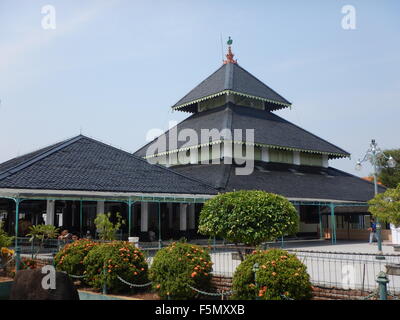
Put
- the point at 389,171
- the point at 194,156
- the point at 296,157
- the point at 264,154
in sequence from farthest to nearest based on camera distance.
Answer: the point at 389,171 < the point at 296,157 < the point at 194,156 < the point at 264,154

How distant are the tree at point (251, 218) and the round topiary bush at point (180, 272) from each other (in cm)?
449

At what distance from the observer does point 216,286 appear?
39.1ft

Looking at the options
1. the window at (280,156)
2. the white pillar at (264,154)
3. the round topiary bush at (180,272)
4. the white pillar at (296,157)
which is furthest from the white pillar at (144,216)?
the round topiary bush at (180,272)

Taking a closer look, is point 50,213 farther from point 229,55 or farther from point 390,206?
point 229,55

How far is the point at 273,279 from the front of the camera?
9.55 m

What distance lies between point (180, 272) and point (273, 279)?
2.47m

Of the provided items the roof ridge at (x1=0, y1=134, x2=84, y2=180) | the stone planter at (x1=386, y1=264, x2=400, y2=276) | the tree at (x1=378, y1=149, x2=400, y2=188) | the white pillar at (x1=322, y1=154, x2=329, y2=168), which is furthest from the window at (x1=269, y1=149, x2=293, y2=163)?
the tree at (x1=378, y1=149, x2=400, y2=188)

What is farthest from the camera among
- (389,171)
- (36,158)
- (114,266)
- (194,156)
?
(389,171)

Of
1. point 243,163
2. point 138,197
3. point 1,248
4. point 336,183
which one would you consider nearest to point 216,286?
point 1,248

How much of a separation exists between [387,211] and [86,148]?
17.8 metres

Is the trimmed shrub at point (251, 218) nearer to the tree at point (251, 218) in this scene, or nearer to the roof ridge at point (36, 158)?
the tree at point (251, 218)

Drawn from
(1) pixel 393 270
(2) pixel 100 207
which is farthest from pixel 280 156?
(1) pixel 393 270

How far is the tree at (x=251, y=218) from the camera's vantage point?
15.7 m
